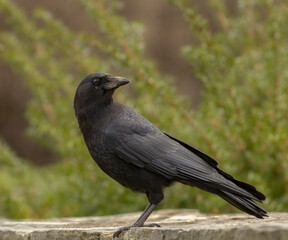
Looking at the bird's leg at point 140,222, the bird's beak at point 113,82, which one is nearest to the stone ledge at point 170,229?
the bird's leg at point 140,222

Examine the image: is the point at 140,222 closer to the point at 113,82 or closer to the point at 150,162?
the point at 150,162

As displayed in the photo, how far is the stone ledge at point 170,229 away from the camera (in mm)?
1990

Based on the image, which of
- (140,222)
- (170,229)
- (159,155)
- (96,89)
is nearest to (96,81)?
(96,89)

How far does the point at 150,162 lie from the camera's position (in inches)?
109

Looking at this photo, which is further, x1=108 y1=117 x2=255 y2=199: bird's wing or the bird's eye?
the bird's eye

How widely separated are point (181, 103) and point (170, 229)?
5.05ft

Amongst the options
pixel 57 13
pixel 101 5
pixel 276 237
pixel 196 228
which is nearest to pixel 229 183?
pixel 196 228

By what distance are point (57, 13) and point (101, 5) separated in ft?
21.0

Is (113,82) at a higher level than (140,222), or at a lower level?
higher

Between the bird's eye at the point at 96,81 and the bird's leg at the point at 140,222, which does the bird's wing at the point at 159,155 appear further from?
the bird's eye at the point at 96,81

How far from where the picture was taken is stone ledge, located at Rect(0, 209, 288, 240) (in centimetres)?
199

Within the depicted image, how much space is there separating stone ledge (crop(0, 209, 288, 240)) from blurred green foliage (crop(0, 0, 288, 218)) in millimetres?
670

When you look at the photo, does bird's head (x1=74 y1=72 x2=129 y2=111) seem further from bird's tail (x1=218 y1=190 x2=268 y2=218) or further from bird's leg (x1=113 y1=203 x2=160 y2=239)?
bird's tail (x1=218 y1=190 x2=268 y2=218)

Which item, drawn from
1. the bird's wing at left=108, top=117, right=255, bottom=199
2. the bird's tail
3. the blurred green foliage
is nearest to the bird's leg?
the bird's wing at left=108, top=117, right=255, bottom=199
